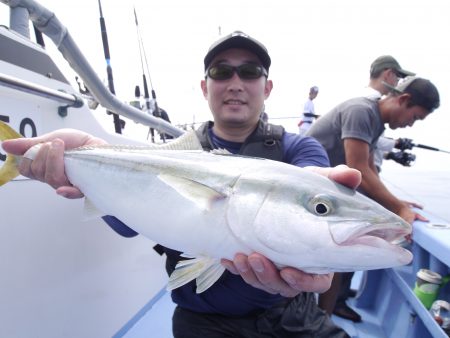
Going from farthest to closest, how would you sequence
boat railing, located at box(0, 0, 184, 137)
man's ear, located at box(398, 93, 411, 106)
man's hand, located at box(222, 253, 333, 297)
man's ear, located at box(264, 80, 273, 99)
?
man's ear, located at box(398, 93, 411, 106), man's ear, located at box(264, 80, 273, 99), boat railing, located at box(0, 0, 184, 137), man's hand, located at box(222, 253, 333, 297)

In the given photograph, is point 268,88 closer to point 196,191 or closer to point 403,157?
point 196,191

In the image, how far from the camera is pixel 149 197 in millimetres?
1399

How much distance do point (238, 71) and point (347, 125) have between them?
1618 mm

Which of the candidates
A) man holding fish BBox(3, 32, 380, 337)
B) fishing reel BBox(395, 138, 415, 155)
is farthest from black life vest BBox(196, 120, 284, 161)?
fishing reel BBox(395, 138, 415, 155)

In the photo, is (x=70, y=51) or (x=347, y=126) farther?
(x=347, y=126)

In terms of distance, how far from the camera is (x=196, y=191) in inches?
50.3

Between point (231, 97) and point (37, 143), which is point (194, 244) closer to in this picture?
point (37, 143)

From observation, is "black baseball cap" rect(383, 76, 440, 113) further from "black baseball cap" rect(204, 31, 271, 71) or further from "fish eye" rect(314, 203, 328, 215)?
"fish eye" rect(314, 203, 328, 215)

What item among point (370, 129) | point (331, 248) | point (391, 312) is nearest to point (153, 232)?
point (331, 248)

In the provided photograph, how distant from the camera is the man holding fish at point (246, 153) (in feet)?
Result: 4.16

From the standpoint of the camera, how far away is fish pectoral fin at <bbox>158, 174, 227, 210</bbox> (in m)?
1.25

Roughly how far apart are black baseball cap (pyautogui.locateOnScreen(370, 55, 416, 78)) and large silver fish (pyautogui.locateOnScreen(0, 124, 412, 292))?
3652 mm

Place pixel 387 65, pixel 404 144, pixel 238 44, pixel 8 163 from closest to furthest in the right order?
pixel 8 163
pixel 238 44
pixel 387 65
pixel 404 144

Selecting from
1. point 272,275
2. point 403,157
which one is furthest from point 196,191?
point 403,157
